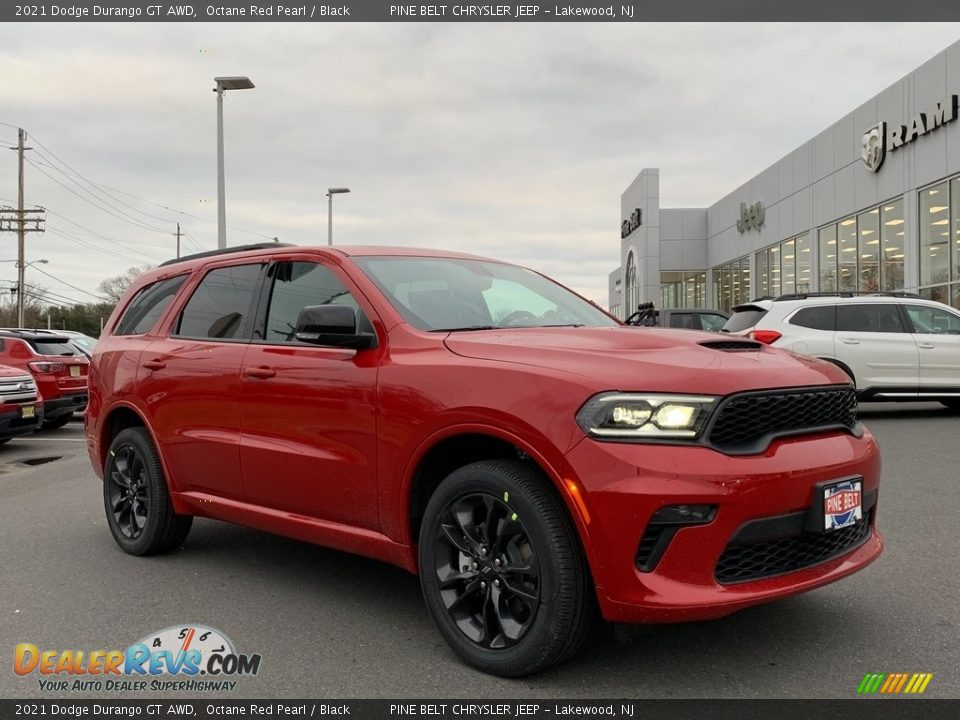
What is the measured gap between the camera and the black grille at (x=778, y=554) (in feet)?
9.29

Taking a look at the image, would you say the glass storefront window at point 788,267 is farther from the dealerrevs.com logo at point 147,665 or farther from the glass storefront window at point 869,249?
the dealerrevs.com logo at point 147,665

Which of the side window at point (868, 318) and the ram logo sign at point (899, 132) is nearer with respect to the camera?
the side window at point (868, 318)

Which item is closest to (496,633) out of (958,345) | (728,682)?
(728,682)

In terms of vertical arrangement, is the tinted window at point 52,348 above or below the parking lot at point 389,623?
above

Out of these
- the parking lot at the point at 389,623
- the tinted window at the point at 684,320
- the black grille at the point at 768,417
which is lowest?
the parking lot at the point at 389,623

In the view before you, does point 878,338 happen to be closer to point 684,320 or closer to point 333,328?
point 684,320

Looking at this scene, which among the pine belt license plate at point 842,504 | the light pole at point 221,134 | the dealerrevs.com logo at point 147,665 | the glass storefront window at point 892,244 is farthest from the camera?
the glass storefront window at point 892,244

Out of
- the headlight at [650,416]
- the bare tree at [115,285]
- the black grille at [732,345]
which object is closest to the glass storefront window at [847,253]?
the black grille at [732,345]

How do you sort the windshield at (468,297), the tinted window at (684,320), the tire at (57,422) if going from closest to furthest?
1. the windshield at (468,297)
2. the tire at (57,422)
3. the tinted window at (684,320)

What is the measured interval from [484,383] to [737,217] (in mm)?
34653

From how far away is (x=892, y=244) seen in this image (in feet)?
71.4

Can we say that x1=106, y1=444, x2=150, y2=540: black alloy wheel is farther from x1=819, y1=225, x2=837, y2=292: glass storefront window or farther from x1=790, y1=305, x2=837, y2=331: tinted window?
x1=819, y1=225, x2=837, y2=292: glass storefront window

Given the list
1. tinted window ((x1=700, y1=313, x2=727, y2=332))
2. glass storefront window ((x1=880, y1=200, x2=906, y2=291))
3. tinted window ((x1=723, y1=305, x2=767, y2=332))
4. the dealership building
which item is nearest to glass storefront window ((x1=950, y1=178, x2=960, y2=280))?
the dealership building

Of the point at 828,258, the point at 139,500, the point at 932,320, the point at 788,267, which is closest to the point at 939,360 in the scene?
the point at 932,320
